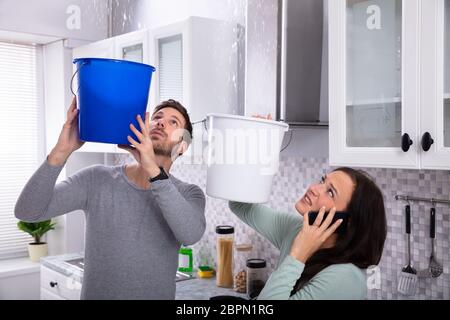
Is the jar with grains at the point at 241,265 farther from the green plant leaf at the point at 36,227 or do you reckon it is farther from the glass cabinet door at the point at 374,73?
the green plant leaf at the point at 36,227

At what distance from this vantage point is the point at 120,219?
60.4 inches

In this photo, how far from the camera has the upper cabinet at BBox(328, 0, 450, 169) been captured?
58.6 inches

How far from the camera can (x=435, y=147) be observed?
1.49 metres

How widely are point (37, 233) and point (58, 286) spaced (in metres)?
0.57

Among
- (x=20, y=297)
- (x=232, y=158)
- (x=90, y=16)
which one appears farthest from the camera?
(x=90, y=16)

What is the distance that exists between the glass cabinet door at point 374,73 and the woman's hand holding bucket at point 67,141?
2.81 ft

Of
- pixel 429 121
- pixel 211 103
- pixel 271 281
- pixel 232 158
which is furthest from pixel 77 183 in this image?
pixel 429 121

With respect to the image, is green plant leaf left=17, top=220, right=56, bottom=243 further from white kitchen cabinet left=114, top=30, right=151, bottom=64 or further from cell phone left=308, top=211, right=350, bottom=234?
cell phone left=308, top=211, right=350, bottom=234

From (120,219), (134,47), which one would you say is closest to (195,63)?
(134,47)

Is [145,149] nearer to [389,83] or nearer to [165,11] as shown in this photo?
[389,83]

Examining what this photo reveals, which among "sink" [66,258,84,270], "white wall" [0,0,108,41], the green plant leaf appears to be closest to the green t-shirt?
"sink" [66,258,84,270]

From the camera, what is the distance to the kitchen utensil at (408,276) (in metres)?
1.87

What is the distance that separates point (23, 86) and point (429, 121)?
273 cm

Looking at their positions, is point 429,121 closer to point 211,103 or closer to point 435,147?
point 435,147
